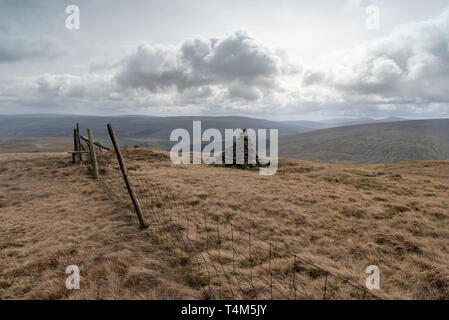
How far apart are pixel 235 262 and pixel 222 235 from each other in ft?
5.14

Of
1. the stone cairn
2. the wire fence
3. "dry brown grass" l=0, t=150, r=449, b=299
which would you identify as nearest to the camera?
the wire fence

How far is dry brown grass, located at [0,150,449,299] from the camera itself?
4.87 meters

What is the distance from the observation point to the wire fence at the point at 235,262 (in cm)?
458

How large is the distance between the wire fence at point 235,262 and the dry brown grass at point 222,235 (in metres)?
0.09

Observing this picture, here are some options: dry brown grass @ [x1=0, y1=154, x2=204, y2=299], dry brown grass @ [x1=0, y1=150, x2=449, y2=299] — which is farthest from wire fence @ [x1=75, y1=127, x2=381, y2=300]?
dry brown grass @ [x1=0, y1=154, x2=204, y2=299]

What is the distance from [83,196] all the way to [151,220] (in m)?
5.26

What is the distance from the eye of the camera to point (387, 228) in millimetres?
8016

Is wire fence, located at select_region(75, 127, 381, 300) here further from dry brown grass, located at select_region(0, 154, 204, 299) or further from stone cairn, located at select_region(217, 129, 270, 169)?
stone cairn, located at select_region(217, 129, 270, 169)

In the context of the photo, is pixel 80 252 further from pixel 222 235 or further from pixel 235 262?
pixel 235 262

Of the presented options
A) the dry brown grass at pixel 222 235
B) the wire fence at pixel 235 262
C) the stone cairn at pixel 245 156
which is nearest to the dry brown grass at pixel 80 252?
the dry brown grass at pixel 222 235

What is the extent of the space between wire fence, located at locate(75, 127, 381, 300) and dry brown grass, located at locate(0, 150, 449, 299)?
0.30 ft

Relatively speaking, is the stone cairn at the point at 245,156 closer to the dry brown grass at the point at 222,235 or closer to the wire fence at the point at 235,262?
the dry brown grass at the point at 222,235

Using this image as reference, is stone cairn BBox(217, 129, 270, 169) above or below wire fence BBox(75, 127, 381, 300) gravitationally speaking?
above
